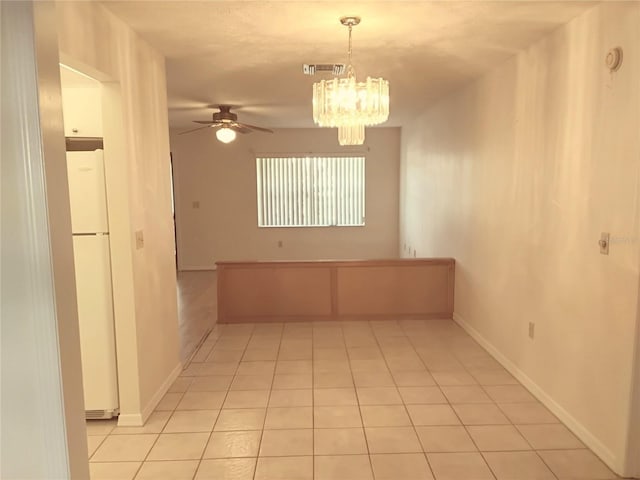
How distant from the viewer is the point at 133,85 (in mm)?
2857

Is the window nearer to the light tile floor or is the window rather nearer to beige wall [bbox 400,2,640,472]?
beige wall [bbox 400,2,640,472]

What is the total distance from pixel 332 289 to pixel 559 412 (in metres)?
2.61

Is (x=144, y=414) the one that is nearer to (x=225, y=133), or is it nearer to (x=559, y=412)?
(x=559, y=412)

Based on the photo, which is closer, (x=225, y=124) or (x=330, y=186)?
(x=225, y=124)

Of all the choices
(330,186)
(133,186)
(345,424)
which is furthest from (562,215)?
(330,186)

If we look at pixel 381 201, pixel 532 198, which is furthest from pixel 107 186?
pixel 381 201

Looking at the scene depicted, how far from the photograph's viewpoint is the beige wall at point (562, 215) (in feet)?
7.54

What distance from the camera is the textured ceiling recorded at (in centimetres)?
248

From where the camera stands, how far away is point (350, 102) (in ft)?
8.96

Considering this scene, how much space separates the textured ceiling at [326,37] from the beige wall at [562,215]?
28 centimetres

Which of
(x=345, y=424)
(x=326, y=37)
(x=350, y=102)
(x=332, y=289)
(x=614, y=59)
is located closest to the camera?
(x=614, y=59)

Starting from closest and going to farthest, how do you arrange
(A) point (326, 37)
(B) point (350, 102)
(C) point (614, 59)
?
1. (C) point (614, 59)
2. (B) point (350, 102)
3. (A) point (326, 37)

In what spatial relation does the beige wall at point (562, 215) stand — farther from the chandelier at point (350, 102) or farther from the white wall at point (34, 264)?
the white wall at point (34, 264)

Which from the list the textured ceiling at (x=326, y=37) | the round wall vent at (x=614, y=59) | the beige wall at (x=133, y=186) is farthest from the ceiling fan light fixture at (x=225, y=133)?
the round wall vent at (x=614, y=59)
